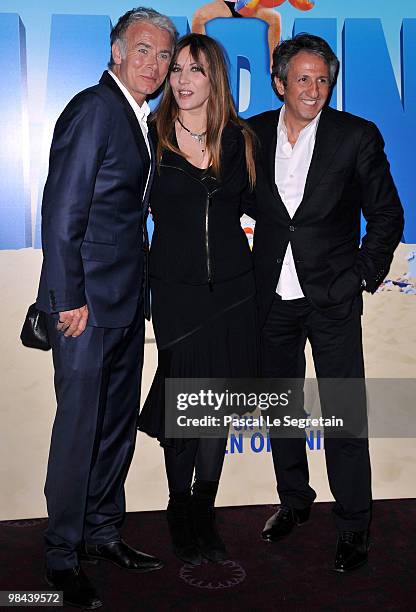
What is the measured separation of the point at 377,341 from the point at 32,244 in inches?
64.4

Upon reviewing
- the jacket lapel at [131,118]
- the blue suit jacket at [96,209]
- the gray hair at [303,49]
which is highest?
the gray hair at [303,49]

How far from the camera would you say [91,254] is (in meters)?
2.45

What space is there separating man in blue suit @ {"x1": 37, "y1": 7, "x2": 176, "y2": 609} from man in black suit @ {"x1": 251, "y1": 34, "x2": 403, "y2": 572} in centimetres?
50

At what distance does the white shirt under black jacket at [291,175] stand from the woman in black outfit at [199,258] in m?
0.13

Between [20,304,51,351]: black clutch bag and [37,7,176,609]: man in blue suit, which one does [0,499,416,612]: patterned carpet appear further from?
[20,304,51,351]: black clutch bag

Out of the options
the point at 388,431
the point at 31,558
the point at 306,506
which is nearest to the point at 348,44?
the point at 388,431

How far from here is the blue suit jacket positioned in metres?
2.34

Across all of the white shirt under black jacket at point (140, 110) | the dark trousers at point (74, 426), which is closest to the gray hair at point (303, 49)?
the white shirt under black jacket at point (140, 110)

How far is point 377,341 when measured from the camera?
11.3 ft

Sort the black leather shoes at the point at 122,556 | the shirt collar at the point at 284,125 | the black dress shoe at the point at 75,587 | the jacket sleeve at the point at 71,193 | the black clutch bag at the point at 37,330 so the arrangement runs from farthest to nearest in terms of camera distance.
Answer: the shirt collar at the point at 284,125, the black leather shoes at the point at 122,556, the black clutch bag at the point at 37,330, the black dress shoe at the point at 75,587, the jacket sleeve at the point at 71,193

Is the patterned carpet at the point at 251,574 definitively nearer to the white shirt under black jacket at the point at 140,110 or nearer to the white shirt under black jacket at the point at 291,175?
the white shirt under black jacket at the point at 291,175

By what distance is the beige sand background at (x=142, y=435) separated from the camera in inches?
126

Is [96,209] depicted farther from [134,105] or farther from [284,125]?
[284,125]

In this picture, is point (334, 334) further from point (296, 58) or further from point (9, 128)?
point (9, 128)
